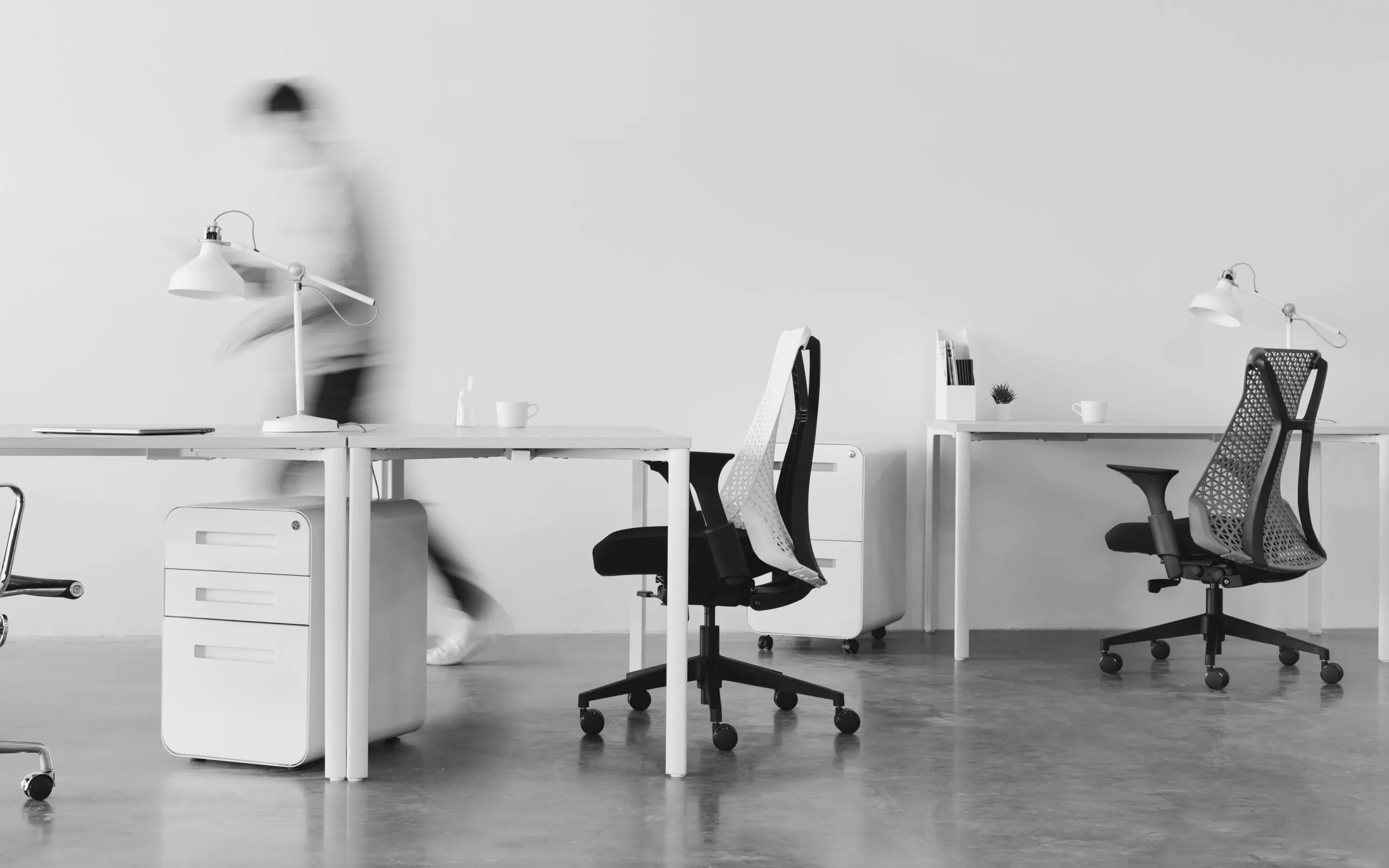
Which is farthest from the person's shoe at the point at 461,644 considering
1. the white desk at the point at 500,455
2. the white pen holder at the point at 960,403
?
the white pen holder at the point at 960,403

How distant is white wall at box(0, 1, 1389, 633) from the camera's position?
4.73m

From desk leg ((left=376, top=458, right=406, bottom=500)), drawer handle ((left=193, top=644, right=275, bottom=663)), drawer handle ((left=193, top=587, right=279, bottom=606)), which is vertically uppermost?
desk leg ((left=376, top=458, right=406, bottom=500))

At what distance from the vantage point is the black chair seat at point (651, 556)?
3.02 meters

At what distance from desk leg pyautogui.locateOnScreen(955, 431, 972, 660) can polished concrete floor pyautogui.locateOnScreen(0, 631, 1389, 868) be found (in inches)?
9.1

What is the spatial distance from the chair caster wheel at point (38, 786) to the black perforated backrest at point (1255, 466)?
10.7ft

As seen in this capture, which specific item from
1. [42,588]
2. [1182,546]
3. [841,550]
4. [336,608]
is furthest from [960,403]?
[42,588]

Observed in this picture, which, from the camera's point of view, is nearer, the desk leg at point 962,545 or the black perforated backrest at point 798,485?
the black perforated backrest at point 798,485

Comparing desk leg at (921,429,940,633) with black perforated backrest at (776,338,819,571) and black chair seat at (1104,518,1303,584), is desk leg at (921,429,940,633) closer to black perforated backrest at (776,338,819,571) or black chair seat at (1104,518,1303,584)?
black chair seat at (1104,518,1303,584)

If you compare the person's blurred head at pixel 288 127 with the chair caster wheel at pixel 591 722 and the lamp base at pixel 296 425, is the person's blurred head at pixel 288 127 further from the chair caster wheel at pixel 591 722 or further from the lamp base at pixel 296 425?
the chair caster wheel at pixel 591 722

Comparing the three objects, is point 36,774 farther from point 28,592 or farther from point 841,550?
point 841,550

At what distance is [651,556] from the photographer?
3078mm

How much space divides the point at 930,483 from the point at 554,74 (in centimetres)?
227

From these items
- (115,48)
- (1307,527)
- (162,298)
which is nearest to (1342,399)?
(1307,527)

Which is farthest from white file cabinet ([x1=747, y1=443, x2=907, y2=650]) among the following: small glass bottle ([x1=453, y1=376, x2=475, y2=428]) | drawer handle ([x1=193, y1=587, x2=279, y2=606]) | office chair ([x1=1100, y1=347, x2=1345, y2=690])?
drawer handle ([x1=193, y1=587, x2=279, y2=606])
